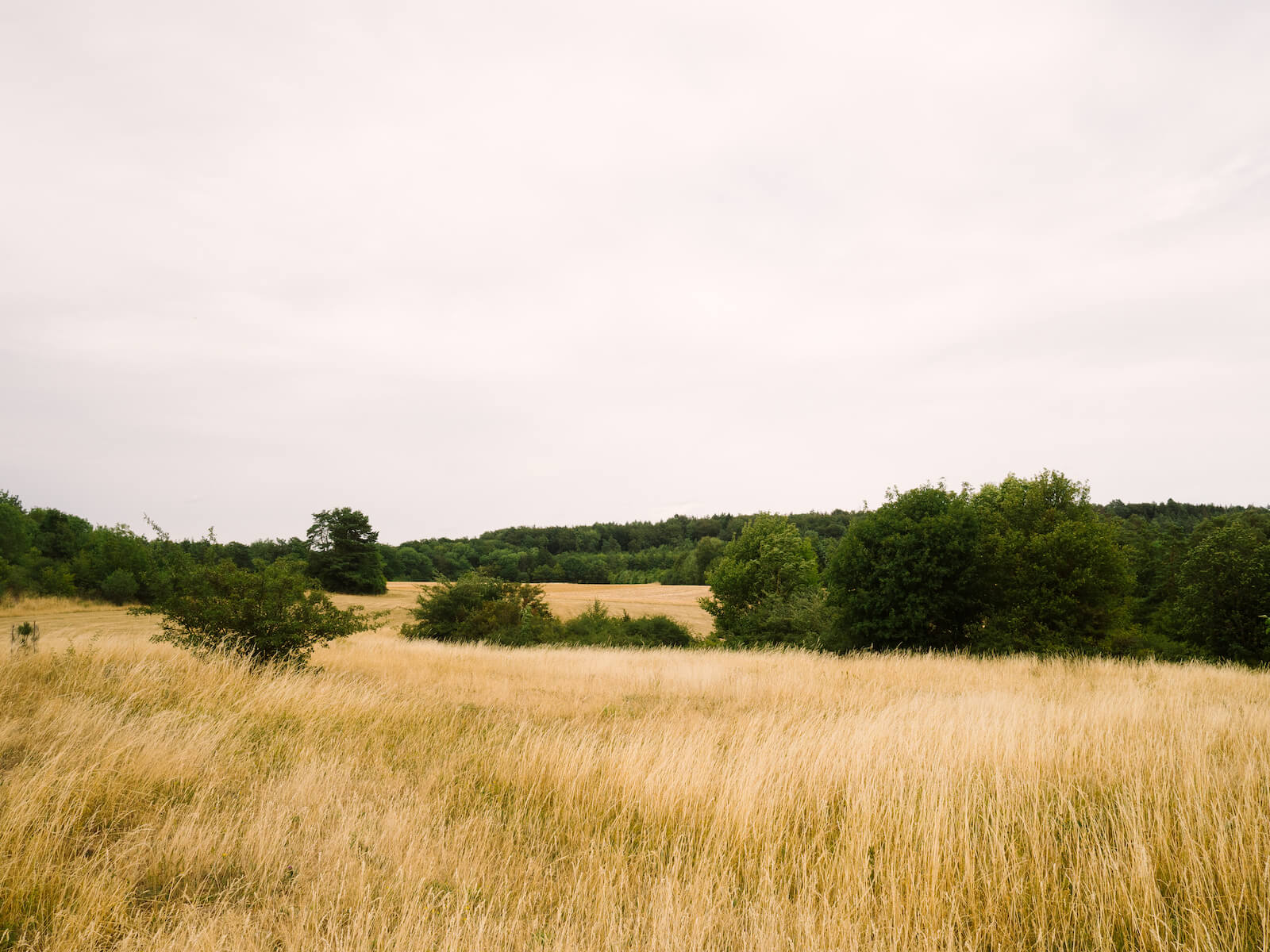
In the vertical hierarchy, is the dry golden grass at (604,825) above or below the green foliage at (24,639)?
below

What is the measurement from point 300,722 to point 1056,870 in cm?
750

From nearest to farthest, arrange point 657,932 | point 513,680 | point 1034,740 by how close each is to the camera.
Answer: point 657,932 → point 1034,740 → point 513,680

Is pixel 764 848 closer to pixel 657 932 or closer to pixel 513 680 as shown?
pixel 657 932

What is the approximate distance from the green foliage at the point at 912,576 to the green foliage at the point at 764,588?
21.8ft

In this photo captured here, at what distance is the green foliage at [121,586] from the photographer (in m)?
45.0

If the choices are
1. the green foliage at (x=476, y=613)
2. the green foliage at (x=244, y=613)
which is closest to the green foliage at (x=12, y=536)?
the green foliage at (x=476, y=613)

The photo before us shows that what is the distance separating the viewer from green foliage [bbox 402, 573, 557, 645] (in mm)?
30516

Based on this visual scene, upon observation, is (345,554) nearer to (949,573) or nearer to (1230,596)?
(949,573)

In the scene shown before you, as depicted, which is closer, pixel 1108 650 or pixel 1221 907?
pixel 1221 907

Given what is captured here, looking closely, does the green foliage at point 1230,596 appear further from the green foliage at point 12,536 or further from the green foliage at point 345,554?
the green foliage at point 12,536

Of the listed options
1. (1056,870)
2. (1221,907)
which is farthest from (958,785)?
(1221,907)

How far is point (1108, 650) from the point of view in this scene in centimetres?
2309

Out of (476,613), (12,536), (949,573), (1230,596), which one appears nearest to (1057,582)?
(949,573)

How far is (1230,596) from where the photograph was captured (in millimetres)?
33969
